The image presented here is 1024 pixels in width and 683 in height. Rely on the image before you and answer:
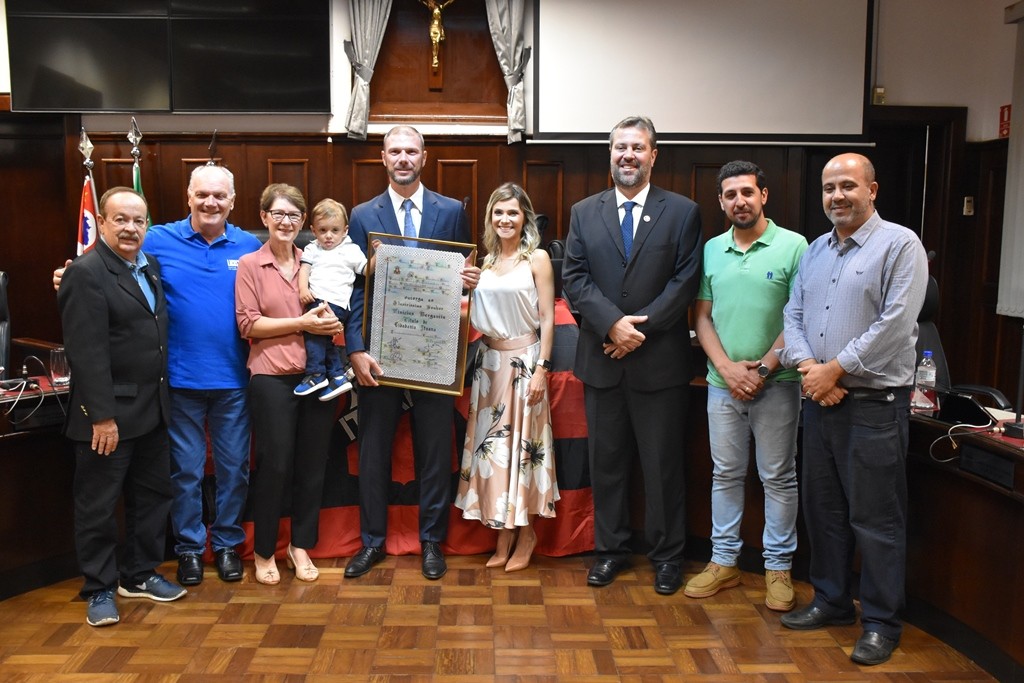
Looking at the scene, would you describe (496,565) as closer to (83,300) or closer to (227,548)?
(227,548)

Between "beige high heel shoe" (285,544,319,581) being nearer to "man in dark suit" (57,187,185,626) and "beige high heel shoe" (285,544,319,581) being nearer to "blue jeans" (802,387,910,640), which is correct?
"man in dark suit" (57,187,185,626)

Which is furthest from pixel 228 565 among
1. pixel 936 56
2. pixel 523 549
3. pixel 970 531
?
pixel 936 56

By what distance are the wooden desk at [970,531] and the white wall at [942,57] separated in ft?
15.0

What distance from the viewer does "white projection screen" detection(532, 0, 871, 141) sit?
249 inches

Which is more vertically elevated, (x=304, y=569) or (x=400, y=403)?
(x=400, y=403)

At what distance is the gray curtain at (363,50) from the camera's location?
6496 millimetres

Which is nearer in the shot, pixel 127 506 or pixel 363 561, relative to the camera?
pixel 127 506

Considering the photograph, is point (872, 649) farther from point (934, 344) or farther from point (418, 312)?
point (418, 312)

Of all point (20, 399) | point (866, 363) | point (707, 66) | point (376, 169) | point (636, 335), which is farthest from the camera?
point (376, 169)

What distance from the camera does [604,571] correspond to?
3.38 m

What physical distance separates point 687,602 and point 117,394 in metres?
2.23

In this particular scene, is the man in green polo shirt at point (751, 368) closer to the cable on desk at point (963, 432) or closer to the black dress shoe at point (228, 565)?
the cable on desk at point (963, 432)

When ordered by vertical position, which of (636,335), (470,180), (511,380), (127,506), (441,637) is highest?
(470,180)

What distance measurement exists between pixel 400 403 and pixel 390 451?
0.66ft
